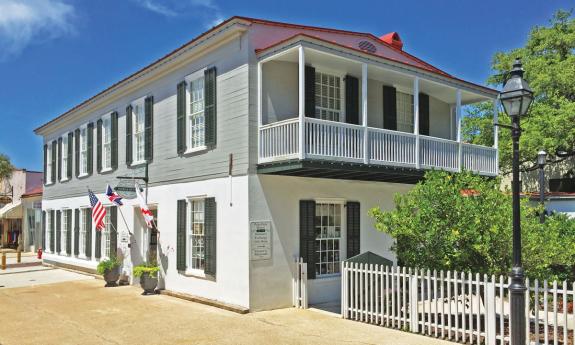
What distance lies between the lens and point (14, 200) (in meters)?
37.2

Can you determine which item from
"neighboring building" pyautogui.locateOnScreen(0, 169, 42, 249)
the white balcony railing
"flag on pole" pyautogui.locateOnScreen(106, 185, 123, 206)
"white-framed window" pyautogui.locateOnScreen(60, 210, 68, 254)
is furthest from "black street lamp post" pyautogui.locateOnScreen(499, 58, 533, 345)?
"neighboring building" pyautogui.locateOnScreen(0, 169, 42, 249)

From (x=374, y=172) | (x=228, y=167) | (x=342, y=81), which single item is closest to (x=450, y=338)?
(x=374, y=172)

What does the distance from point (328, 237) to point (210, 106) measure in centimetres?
423

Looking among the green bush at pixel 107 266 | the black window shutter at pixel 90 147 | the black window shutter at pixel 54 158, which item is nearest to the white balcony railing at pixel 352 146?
the green bush at pixel 107 266

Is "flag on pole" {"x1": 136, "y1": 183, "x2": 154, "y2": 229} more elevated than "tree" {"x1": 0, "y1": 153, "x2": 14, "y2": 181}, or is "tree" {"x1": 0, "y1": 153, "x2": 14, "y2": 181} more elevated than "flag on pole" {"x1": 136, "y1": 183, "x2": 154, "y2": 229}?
"tree" {"x1": 0, "y1": 153, "x2": 14, "y2": 181}

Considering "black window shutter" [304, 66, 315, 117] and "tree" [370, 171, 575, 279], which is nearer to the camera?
"tree" [370, 171, 575, 279]

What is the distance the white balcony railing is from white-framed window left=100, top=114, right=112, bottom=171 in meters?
8.65

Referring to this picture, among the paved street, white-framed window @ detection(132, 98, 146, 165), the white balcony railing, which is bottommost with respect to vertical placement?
the paved street

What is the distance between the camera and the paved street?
9.30 metres

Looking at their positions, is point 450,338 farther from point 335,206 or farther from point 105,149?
point 105,149

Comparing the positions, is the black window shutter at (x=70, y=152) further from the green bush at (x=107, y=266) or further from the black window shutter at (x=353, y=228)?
the black window shutter at (x=353, y=228)

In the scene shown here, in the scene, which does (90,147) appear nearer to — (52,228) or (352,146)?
(52,228)

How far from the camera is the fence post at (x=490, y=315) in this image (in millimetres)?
8617

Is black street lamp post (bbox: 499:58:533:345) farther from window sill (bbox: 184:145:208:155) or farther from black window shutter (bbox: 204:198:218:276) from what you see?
window sill (bbox: 184:145:208:155)
